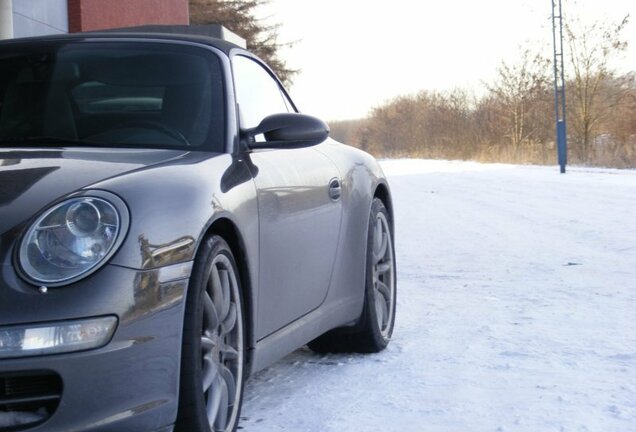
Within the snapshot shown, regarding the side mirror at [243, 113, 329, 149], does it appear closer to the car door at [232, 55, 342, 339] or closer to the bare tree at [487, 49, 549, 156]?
the car door at [232, 55, 342, 339]

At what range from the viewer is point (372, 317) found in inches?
195

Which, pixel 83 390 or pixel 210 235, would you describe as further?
pixel 210 235

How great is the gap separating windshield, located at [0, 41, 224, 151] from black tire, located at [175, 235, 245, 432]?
1.82 feet

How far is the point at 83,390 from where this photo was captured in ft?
8.25

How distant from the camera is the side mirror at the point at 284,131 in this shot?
378 centimetres

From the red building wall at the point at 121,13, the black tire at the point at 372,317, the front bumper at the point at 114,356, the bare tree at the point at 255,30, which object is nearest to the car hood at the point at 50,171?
the front bumper at the point at 114,356

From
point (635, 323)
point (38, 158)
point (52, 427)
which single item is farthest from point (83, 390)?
point (635, 323)

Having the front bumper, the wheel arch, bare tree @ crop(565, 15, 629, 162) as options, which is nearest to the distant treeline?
bare tree @ crop(565, 15, 629, 162)

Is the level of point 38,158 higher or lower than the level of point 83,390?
higher

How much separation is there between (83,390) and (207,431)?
0.54 metres

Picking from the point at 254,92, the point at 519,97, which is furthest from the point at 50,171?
the point at 519,97

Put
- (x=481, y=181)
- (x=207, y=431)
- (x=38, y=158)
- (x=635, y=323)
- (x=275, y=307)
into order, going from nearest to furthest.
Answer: (x=207, y=431) → (x=38, y=158) → (x=275, y=307) → (x=635, y=323) → (x=481, y=181)

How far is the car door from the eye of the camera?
3.61 m

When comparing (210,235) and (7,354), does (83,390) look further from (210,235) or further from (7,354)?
(210,235)
